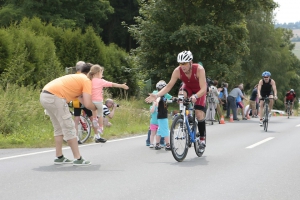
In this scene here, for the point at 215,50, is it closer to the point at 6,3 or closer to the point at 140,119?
the point at 140,119

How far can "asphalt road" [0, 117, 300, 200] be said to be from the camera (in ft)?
A: 24.2

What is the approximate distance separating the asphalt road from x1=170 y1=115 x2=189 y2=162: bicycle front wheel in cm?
17

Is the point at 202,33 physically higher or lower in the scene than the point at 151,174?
higher

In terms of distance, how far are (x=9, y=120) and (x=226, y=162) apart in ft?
24.0

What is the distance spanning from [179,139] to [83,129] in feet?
13.4

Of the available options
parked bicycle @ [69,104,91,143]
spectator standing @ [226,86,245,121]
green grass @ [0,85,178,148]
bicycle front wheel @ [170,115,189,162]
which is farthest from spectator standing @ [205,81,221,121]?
bicycle front wheel @ [170,115,189,162]

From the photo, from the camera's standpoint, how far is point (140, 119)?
71.4ft

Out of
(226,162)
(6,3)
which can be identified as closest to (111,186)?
(226,162)

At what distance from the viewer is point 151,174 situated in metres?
8.98

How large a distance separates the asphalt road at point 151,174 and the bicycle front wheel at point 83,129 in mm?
711

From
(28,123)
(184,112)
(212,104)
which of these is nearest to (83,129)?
(28,123)

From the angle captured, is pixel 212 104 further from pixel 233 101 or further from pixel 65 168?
pixel 65 168

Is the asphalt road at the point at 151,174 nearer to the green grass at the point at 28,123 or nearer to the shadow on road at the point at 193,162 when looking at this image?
the shadow on road at the point at 193,162

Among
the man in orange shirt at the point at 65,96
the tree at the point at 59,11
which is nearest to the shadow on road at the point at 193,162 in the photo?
the man in orange shirt at the point at 65,96
